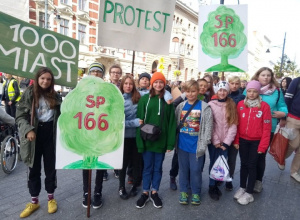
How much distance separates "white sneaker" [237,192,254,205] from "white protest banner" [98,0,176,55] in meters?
2.43

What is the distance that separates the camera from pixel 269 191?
12.0 feet

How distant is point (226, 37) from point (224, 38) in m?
0.04

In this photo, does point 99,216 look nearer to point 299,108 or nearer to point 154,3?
point 154,3

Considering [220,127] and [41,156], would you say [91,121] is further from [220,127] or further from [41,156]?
[220,127]

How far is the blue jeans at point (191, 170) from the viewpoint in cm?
304

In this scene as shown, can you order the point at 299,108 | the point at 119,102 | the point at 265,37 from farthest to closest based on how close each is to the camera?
the point at 265,37 < the point at 299,108 < the point at 119,102

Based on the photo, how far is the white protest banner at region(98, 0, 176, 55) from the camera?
339cm

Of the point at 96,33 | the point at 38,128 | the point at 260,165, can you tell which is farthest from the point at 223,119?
the point at 96,33

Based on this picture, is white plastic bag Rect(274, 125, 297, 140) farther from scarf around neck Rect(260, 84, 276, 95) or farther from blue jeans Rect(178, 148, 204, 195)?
blue jeans Rect(178, 148, 204, 195)

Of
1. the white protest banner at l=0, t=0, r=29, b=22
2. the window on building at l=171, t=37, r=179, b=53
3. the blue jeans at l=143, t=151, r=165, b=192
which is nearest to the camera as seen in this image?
the white protest banner at l=0, t=0, r=29, b=22

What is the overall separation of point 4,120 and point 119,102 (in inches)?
102

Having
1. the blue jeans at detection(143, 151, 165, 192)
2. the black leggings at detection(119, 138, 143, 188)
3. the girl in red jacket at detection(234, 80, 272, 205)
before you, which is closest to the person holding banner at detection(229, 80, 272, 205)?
the girl in red jacket at detection(234, 80, 272, 205)

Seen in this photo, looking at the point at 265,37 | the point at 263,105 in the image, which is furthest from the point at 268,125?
the point at 265,37

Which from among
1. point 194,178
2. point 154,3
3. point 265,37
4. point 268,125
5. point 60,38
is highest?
point 265,37
